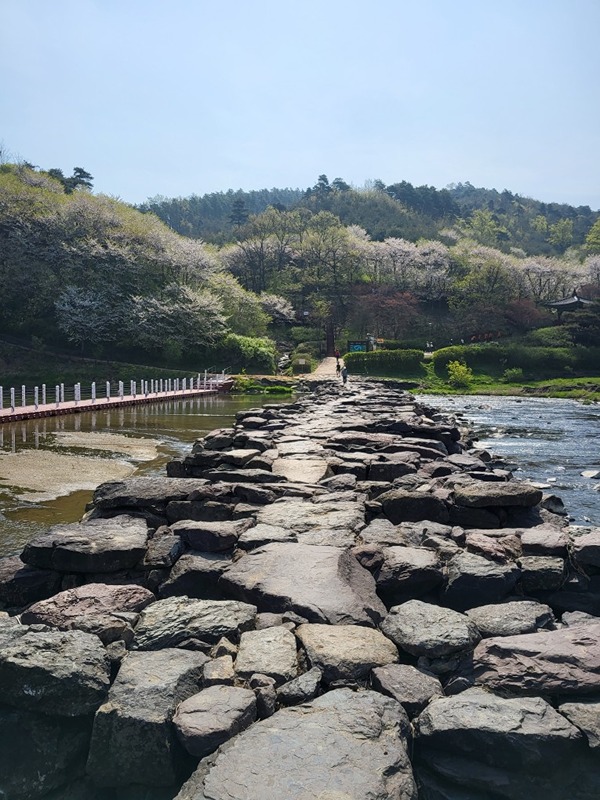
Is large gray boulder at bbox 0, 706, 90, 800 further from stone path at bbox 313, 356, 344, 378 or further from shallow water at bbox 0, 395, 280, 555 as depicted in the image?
stone path at bbox 313, 356, 344, 378

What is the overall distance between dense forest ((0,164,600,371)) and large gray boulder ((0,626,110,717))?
129 ft

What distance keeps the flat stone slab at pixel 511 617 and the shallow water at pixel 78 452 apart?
4694mm

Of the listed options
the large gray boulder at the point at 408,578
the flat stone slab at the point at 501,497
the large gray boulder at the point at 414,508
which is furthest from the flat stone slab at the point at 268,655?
the flat stone slab at the point at 501,497

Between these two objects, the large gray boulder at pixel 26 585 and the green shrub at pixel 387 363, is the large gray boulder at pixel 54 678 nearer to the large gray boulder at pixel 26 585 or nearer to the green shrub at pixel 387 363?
the large gray boulder at pixel 26 585

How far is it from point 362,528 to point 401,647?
1952 millimetres

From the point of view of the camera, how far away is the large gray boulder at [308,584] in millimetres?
3777

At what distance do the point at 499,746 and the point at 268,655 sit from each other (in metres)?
1.16

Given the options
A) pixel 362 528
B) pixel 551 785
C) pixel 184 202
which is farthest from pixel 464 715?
pixel 184 202

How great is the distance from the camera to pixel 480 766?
267cm

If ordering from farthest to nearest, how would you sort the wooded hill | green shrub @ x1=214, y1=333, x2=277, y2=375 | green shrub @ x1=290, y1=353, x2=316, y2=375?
1. the wooded hill
2. green shrub @ x1=290, y1=353, x2=316, y2=375
3. green shrub @ x1=214, y1=333, x2=277, y2=375

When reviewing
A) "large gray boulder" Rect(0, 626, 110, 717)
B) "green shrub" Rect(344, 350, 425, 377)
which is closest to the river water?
"large gray boulder" Rect(0, 626, 110, 717)

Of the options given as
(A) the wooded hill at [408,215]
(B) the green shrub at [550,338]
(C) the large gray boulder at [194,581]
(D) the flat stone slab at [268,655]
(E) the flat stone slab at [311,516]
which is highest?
(A) the wooded hill at [408,215]

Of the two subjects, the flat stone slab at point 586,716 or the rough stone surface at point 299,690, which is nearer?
the flat stone slab at point 586,716

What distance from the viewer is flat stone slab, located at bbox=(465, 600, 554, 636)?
3662mm
